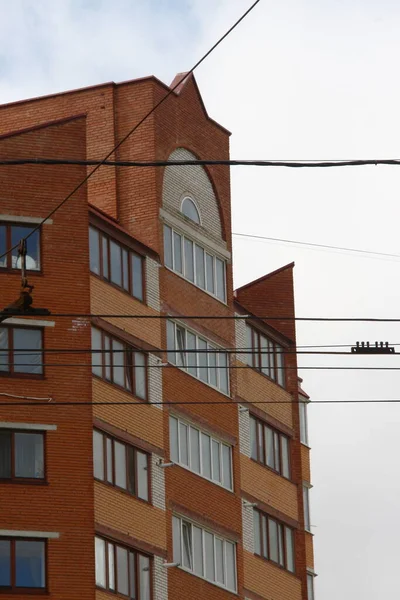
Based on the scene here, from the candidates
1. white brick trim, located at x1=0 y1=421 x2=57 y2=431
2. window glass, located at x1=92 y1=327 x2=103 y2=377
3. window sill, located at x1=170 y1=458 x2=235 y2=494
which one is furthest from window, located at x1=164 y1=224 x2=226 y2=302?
white brick trim, located at x1=0 y1=421 x2=57 y2=431

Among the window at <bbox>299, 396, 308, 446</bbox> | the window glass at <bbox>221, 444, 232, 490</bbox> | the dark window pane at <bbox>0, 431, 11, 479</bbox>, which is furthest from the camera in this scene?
the window at <bbox>299, 396, 308, 446</bbox>

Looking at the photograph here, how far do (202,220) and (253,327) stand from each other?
→ 3872mm

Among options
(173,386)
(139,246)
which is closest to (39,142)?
(139,246)

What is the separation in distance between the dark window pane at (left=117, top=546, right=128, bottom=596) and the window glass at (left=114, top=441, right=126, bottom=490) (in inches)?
66.3

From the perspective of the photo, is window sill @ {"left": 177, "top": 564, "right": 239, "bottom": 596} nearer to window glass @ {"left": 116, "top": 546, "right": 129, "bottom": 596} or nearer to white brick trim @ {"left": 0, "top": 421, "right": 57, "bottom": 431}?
window glass @ {"left": 116, "top": 546, "right": 129, "bottom": 596}

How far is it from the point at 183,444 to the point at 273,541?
595 cm

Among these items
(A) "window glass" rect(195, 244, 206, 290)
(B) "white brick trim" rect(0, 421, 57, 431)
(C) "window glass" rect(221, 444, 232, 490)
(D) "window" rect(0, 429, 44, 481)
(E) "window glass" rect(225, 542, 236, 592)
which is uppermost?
(A) "window glass" rect(195, 244, 206, 290)

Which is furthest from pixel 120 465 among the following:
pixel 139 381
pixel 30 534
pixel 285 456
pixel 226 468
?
pixel 285 456

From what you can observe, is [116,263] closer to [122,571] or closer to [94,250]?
[94,250]

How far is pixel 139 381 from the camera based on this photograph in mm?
46562

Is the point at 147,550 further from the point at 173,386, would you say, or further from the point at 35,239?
the point at 35,239

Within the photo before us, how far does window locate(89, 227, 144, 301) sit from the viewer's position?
4550 centimetres

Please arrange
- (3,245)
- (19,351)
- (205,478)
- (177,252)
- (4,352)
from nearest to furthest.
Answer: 1. (4,352)
2. (19,351)
3. (3,245)
4. (205,478)
5. (177,252)

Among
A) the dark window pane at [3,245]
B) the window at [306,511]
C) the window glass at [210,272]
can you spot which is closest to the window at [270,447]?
the window at [306,511]
